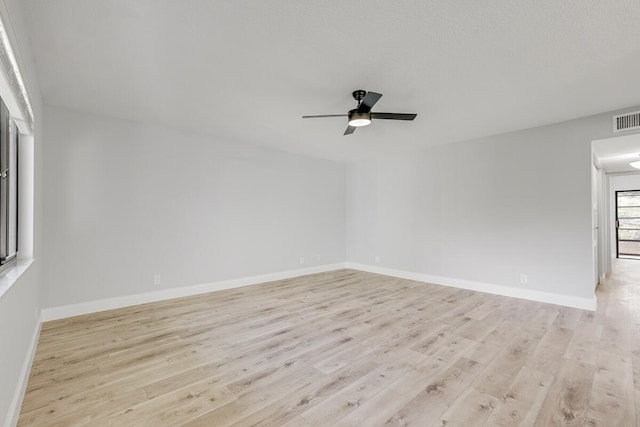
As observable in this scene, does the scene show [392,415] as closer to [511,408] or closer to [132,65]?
[511,408]

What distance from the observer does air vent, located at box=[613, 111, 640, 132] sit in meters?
3.43

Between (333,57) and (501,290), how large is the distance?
4260 mm

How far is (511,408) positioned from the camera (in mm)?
1868

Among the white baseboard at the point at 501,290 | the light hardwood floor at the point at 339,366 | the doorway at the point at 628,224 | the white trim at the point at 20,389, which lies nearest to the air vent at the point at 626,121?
the white baseboard at the point at 501,290

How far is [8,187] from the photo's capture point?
2141 millimetres

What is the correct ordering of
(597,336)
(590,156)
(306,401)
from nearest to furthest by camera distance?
(306,401)
(597,336)
(590,156)

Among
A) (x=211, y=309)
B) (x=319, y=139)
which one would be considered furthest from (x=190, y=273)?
(x=319, y=139)

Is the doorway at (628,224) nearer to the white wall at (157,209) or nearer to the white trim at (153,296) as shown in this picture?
the white wall at (157,209)

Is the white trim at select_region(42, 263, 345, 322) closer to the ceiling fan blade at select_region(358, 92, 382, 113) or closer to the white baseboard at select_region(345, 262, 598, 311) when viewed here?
the white baseboard at select_region(345, 262, 598, 311)

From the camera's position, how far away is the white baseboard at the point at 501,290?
3.87 m

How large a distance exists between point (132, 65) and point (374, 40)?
2098mm

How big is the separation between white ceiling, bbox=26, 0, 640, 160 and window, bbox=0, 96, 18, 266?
705mm

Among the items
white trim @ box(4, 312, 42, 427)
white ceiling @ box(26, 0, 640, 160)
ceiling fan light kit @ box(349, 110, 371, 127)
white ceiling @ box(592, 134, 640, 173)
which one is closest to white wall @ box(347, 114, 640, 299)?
white ceiling @ box(592, 134, 640, 173)

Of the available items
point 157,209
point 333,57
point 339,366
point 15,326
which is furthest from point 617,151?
point 15,326
